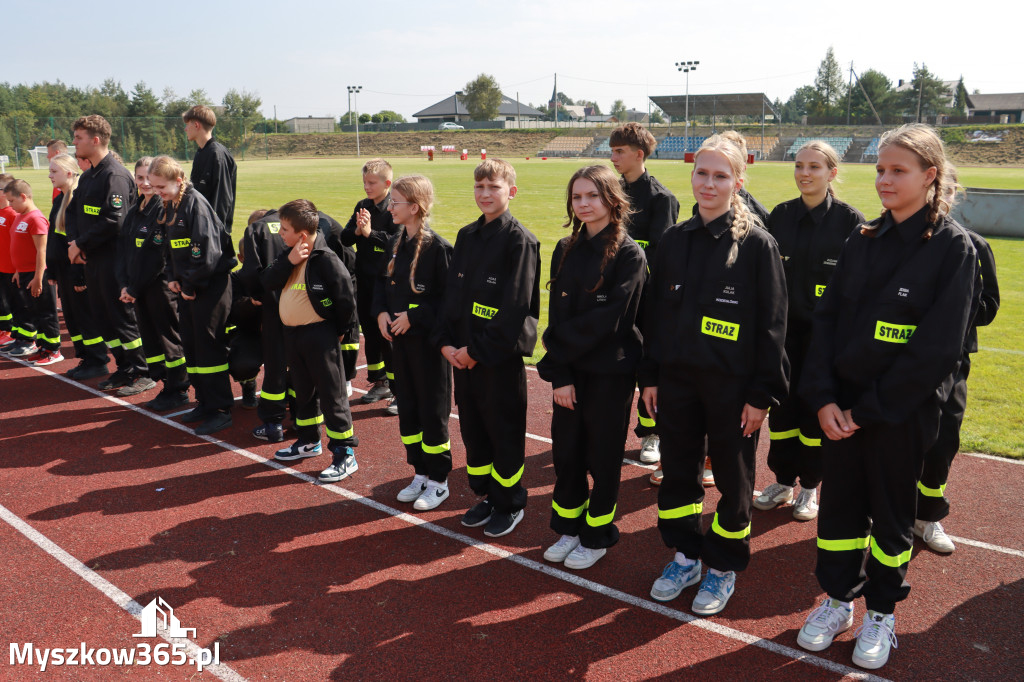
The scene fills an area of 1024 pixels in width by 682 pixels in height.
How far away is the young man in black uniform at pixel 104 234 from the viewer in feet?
23.6

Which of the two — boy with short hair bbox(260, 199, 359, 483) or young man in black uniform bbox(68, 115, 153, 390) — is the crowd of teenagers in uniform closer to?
boy with short hair bbox(260, 199, 359, 483)

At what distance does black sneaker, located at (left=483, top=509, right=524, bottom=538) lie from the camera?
4590 millimetres

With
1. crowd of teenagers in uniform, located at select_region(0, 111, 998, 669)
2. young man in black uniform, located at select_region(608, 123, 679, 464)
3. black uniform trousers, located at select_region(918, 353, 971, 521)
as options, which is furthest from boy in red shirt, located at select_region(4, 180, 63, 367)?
black uniform trousers, located at select_region(918, 353, 971, 521)

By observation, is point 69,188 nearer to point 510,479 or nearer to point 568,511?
point 510,479

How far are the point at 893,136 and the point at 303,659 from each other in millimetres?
3558

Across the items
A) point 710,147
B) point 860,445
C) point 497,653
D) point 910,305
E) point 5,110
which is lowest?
point 497,653

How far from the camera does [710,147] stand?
142 inches

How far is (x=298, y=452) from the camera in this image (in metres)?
5.88

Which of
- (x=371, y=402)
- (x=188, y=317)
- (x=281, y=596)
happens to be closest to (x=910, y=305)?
(x=281, y=596)

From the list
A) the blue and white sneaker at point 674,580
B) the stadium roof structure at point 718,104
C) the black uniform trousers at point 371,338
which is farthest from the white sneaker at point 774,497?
the stadium roof structure at point 718,104

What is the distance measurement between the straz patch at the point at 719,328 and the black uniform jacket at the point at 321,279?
9.43 ft

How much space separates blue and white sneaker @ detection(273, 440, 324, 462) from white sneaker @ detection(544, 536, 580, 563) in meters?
2.39

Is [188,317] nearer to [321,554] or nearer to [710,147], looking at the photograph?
[321,554]

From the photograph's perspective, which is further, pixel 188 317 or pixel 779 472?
pixel 188 317
